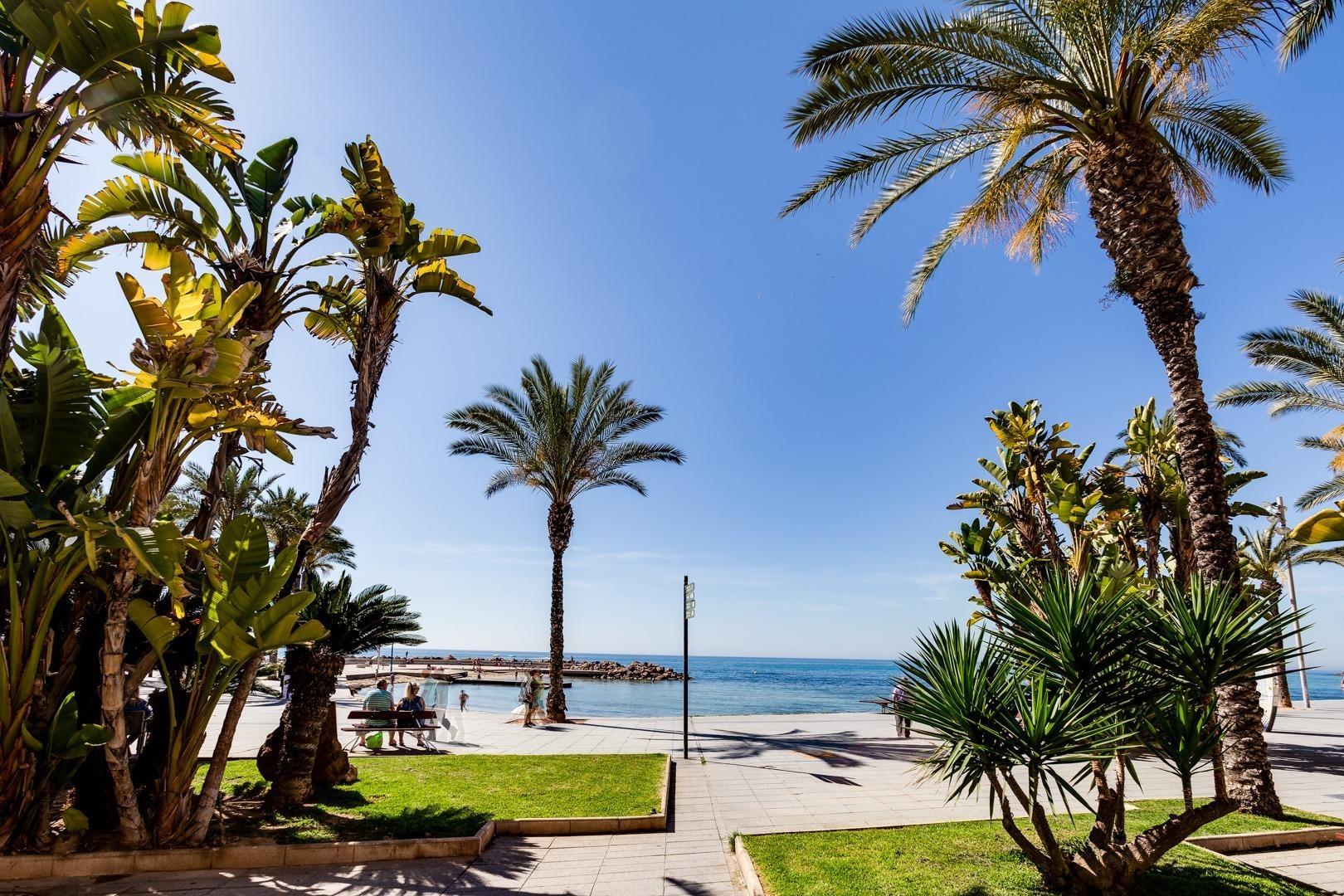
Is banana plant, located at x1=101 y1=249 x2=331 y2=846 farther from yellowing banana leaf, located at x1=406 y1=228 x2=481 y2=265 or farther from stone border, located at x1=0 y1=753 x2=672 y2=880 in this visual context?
yellowing banana leaf, located at x1=406 y1=228 x2=481 y2=265

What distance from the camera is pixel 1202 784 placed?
984cm

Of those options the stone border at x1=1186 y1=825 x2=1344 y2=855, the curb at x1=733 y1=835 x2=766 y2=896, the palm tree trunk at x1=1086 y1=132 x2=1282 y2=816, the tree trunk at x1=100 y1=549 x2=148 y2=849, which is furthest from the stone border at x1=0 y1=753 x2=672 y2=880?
the palm tree trunk at x1=1086 y1=132 x2=1282 y2=816

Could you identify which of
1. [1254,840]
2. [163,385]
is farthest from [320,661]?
[1254,840]

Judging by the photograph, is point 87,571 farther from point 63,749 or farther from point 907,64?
point 907,64

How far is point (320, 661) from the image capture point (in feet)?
25.9

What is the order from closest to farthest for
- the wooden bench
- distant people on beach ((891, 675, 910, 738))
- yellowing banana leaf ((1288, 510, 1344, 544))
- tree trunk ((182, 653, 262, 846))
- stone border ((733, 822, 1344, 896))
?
yellowing banana leaf ((1288, 510, 1344, 544)), distant people on beach ((891, 675, 910, 738)), tree trunk ((182, 653, 262, 846)), stone border ((733, 822, 1344, 896)), the wooden bench

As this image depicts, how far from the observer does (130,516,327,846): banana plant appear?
5523mm

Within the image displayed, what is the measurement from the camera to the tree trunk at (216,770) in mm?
5816

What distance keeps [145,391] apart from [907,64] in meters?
9.85

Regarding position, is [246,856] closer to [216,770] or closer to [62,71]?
[216,770]

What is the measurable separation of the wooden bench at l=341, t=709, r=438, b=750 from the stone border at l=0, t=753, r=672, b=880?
20.6 ft

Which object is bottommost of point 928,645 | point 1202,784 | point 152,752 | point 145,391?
point 1202,784

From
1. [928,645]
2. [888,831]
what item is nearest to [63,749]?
[928,645]

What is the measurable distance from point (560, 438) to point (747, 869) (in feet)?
47.9
